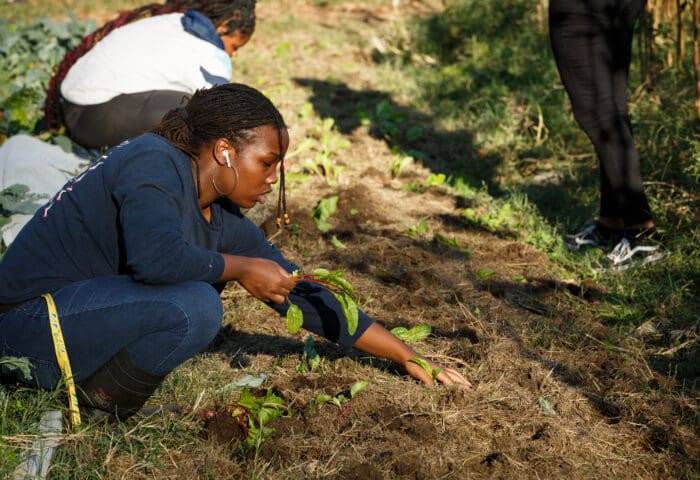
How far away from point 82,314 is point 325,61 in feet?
17.7

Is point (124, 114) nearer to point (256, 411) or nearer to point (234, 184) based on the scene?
point (234, 184)

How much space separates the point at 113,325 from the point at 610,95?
98.2 inches

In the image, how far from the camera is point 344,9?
9047 mm

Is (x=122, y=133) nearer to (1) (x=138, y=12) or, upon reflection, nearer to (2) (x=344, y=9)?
(1) (x=138, y=12)

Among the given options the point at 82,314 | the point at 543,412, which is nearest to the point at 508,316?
the point at 543,412

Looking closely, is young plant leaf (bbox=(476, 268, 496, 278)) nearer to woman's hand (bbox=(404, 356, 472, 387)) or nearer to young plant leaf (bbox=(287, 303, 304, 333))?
woman's hand (bbox=(404, 356, 472, 387))

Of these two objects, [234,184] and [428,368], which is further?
[428,368]

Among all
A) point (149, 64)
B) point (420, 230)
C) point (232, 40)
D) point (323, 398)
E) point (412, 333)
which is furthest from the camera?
point (232, 40)

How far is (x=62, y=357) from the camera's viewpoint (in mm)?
2148

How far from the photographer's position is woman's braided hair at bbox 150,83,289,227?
2.30 metres

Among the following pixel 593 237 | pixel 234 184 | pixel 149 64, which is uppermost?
pixel 234 184

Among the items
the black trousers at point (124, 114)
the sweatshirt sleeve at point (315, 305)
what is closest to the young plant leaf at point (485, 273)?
the sweatshirt sleeve at point (315, 305)

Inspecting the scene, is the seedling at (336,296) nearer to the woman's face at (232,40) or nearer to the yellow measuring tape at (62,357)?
the yellow measuring tape at (62,357)

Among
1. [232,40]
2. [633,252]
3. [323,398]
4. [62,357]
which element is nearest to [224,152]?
[62,357]
